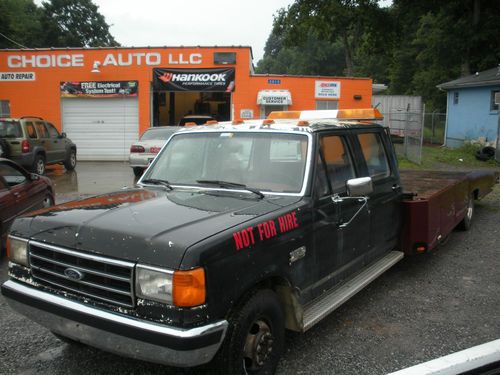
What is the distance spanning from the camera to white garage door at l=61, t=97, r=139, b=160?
20.5 m

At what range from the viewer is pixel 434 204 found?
5496 millimetres

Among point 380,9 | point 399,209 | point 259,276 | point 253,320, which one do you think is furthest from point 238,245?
point 380,9

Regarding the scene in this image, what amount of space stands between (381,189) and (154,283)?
9.41 feet

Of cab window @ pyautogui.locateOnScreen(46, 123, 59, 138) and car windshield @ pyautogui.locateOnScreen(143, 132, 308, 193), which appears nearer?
car windshield @ pyautogui.locateOnScreen(143, 132, 308, 193)

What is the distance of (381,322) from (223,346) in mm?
2072

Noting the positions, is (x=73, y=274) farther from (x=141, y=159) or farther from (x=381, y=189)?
(x=141, y=159)

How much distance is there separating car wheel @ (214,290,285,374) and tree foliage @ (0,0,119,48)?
51078 mm

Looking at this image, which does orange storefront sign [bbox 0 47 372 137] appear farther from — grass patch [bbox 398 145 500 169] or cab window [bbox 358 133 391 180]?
cab window [bbox 358 133 391 180]

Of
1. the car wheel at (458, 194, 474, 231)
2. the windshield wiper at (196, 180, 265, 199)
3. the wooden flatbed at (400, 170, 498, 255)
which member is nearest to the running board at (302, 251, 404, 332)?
the wooden flatbed at (400, 170, 498, 255)

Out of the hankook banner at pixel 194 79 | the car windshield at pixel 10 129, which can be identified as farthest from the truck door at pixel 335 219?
the hankook banner at pixel 194 79

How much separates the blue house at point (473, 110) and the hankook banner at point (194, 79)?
12.3 m

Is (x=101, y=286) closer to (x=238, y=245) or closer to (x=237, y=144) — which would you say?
(x=238, y=245)

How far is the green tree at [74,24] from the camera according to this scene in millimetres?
53934

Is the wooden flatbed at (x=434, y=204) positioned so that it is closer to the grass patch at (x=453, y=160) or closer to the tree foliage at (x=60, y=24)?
the grass patch at (x=453, y=160)
